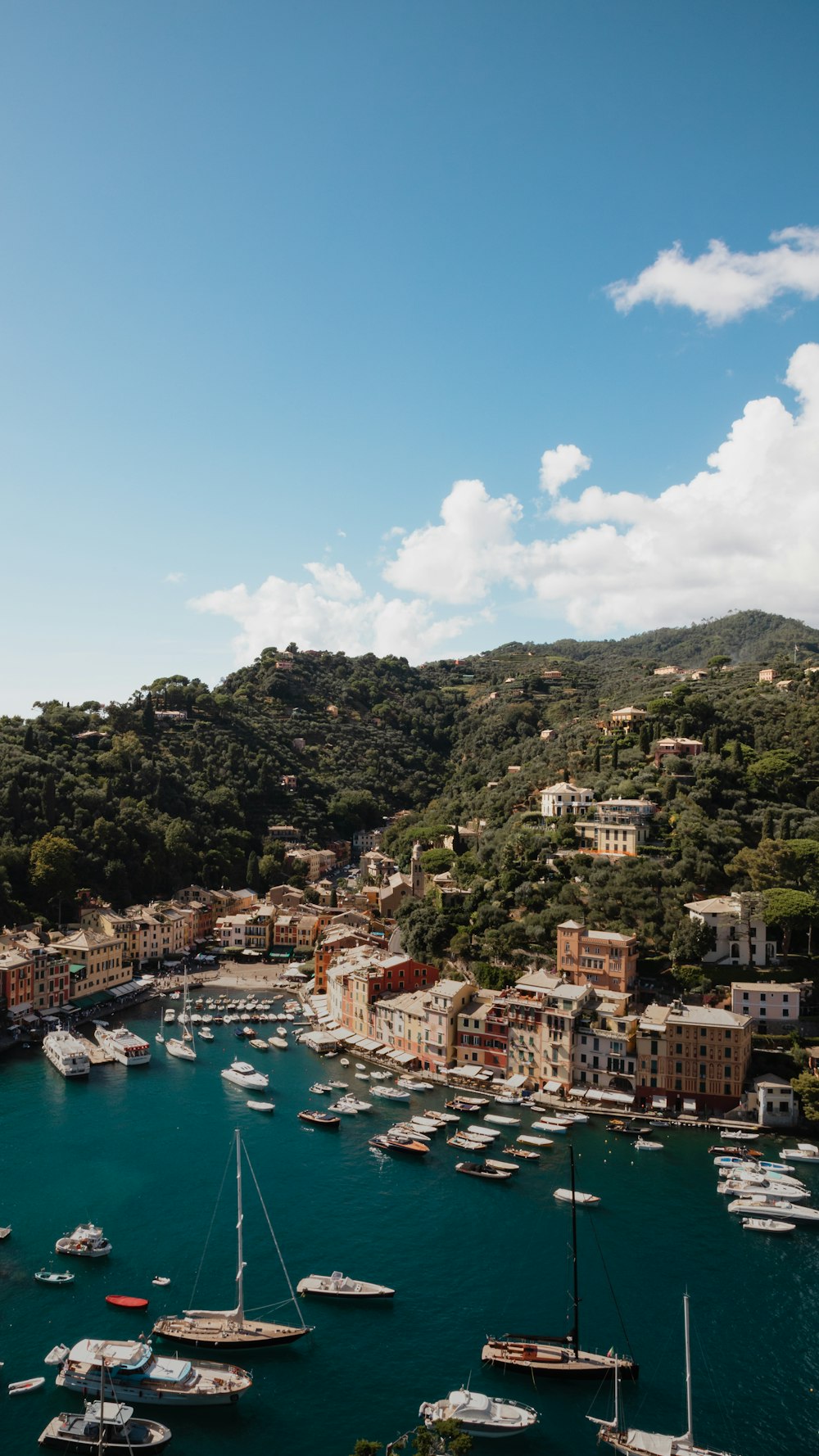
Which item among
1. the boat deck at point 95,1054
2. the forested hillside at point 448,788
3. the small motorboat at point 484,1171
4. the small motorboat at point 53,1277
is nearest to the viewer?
the small motorboat at point 53,1277

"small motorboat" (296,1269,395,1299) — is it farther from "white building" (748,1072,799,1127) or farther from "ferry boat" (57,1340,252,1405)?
"white building" (748,1072,799,1127)

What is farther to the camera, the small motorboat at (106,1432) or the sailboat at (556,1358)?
the sailboat at (556,1358)

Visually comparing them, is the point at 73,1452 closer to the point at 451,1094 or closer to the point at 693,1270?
the point at 693,1270

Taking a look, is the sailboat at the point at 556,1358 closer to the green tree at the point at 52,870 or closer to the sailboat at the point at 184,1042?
the sailboat at the point at 184,1042

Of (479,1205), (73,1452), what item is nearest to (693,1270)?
(479,1205)

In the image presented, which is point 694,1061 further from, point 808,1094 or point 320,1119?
point 320,1119

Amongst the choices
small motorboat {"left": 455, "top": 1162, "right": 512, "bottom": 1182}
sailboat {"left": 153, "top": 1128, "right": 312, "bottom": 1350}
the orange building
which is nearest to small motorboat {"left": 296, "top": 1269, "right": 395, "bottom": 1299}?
sailboat {"left": 153, "top": 1128, "right": 312, "bottom": 1350}

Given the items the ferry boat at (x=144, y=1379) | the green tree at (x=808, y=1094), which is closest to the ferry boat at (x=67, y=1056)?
the ferry boat at (x=144, y=1379)
